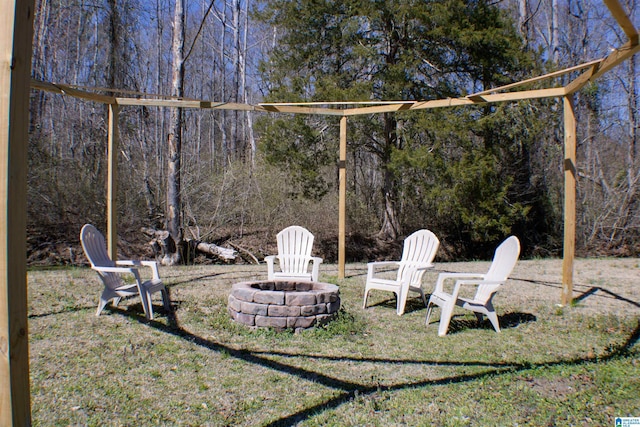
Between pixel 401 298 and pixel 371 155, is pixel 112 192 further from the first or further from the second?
pixel 371 155

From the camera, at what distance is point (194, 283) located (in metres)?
6.18

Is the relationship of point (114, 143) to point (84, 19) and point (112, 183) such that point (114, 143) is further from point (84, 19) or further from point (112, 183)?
point (84, 19)

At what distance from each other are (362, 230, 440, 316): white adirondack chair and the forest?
459cm

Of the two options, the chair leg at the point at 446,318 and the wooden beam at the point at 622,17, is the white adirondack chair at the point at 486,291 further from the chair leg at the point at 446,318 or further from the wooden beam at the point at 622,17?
the wooden beam at the point at 622,17

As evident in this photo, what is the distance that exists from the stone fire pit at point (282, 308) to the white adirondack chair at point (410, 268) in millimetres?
905

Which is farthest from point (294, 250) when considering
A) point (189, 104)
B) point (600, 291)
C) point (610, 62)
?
point (600, 291)

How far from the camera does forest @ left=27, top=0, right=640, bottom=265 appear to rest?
994 centimetres

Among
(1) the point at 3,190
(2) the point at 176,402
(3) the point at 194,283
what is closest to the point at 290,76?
(3) the point at 194,283

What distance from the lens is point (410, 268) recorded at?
16.8ft

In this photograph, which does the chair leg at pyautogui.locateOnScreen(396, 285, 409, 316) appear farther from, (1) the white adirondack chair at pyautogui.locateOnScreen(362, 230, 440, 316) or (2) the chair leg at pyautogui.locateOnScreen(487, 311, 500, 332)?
(2) the chair leg at pyautogui.locateOnScreen(487, 311, 500, 332)

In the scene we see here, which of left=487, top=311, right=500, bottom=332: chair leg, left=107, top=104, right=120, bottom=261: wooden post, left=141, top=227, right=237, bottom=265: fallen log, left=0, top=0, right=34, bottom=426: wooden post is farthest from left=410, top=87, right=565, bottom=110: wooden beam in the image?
left=141, top=227, right=237, bottom=265: fallen log

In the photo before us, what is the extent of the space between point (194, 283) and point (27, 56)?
16.5 feet

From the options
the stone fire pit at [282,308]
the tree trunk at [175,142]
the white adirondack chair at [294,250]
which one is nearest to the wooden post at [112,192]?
the white adirondack chair at [294,250]

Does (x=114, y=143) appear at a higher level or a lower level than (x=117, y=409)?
higher
